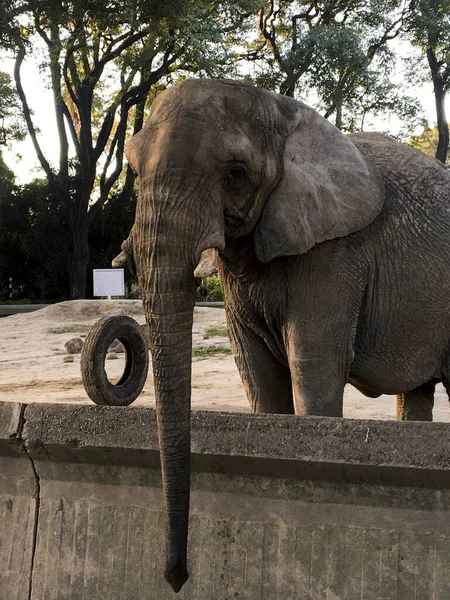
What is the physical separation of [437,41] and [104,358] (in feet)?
76.3

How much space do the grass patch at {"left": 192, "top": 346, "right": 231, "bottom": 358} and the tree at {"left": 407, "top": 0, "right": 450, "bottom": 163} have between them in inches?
621

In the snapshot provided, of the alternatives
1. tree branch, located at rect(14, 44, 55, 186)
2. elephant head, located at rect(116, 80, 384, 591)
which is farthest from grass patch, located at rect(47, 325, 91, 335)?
elephant head, located at rect(116, 80, 384, 591)

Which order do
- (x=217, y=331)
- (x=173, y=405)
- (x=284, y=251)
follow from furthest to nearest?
1. (x=217, y=331)
2. (x=284, y=251)
3. (x=173, y=405)

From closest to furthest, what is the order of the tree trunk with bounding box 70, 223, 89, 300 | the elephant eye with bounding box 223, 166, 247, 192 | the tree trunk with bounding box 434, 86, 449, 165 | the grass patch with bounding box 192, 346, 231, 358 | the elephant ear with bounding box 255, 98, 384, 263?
the elephant eye with bounding box 223, 166, 247, 192 < the elephant ear with bounding box 255, 98, 384, 263 < the grass patch with bounding box 192, 346, 231, 358 < the tree trunk with bounding box 70, 223, 89, 300 < the tree trunk with bounding box 434, 86, 449, 165

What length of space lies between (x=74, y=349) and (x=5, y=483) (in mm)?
9574

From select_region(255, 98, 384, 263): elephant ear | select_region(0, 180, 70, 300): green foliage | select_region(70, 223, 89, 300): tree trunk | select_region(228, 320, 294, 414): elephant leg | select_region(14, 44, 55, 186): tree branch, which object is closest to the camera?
select_region(255, 98, 384, 263): elephant ear

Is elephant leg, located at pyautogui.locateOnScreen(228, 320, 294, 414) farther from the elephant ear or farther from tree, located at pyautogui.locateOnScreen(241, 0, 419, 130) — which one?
tree, located at pyautogui.locateOnScreen(241, 0, 419, 130)

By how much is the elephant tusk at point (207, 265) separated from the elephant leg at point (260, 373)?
424 millimetres

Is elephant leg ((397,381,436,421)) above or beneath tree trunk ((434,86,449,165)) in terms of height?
beneath

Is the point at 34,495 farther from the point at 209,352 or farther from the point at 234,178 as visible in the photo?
the point at 209,352

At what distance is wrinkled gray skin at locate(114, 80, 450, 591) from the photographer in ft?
8.52

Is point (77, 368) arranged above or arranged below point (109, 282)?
below

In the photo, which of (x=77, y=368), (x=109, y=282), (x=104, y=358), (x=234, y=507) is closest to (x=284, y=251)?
(x=234, y=507)

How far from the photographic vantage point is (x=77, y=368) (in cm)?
1084
